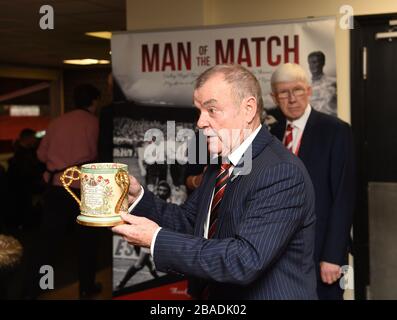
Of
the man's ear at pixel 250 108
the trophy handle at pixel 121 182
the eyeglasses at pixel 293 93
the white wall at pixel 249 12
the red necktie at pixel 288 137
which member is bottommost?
the trophy handle at pixel 121 182

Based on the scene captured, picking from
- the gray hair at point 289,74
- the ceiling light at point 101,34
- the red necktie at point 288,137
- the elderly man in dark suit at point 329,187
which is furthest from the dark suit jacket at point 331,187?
the ceiling light at point 101,34

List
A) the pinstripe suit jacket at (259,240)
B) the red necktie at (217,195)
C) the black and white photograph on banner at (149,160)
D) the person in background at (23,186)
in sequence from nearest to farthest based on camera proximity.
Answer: the pinstripe suit jacket at (259,240)
the red necktie at (217,195)
the black and white photograph on banner at (149,160)
the person in background at (23,186)

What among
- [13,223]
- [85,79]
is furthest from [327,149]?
[85,79]

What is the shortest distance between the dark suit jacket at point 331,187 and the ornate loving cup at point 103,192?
139 centimetres

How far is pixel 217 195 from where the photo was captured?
1767 mm

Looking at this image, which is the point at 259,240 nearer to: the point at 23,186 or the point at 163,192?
the point at 163,192

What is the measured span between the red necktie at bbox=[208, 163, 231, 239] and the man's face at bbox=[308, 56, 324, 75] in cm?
151

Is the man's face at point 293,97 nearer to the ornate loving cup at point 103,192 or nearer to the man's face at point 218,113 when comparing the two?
the man's face at point 218,113

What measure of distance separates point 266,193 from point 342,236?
4.31 ft

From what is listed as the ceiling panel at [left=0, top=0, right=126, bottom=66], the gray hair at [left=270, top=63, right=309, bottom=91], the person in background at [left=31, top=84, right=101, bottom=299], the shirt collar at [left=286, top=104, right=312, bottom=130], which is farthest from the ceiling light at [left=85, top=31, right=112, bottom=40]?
the shirt collar at [left=286, top=104, right=312, bottom=130]

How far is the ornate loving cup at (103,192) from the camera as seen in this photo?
163cm

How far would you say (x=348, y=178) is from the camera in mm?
2809

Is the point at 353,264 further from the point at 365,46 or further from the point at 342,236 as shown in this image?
the point at 365,46

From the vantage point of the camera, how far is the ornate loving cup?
5.34 feet
